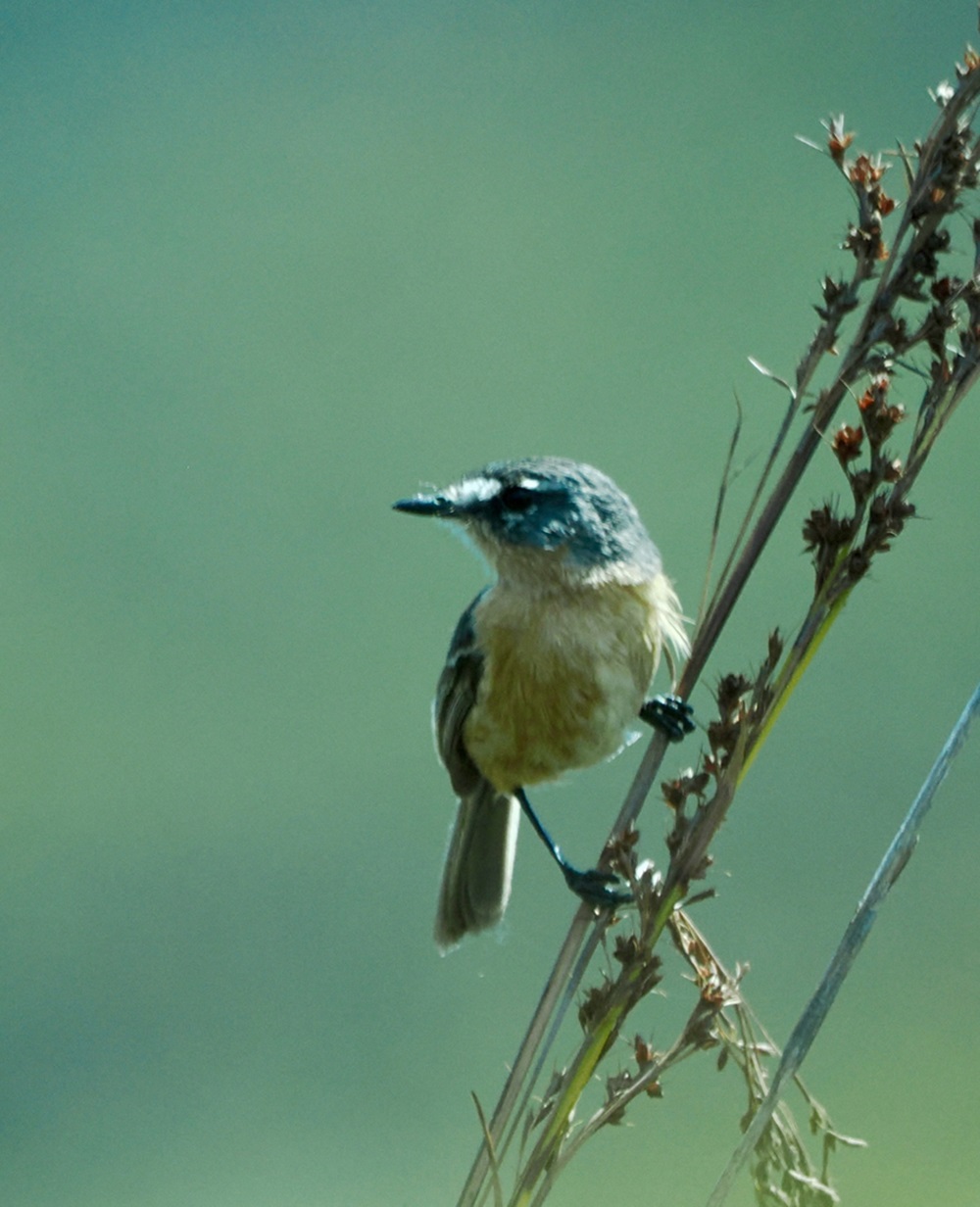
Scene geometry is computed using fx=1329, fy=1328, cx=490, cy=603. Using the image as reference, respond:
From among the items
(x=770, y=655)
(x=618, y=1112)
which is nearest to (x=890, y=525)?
(x=770, y=655)

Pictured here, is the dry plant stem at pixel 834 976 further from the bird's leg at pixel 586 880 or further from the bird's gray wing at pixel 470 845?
the bird's gray wing at pixel 470 845

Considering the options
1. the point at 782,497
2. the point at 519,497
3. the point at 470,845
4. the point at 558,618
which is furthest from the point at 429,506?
the point at 782,497

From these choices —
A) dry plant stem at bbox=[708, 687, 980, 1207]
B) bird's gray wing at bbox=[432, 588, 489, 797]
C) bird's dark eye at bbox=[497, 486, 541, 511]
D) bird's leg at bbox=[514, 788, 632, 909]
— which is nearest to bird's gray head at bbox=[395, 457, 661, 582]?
bird's dark eye at bbox=[497, 486, 541, 511]

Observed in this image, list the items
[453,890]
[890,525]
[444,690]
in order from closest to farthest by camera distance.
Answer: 1. [890,525]
2. [444,690]
3. [453,890]

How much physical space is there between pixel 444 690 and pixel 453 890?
1.85 ft

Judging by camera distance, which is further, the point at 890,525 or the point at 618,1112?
the point at 890,525

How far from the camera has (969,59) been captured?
163 cm

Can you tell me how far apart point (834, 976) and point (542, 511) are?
1572 millimetres

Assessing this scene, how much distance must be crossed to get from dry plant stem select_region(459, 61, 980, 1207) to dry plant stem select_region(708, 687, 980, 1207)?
0.18 m

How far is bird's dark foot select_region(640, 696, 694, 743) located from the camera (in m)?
2.57

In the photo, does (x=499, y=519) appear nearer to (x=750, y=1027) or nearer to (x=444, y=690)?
(x=444, y=690)

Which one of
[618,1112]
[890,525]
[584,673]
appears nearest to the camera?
[618,1112]

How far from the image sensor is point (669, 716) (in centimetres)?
264

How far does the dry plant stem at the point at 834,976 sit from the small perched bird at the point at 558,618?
127 cm
